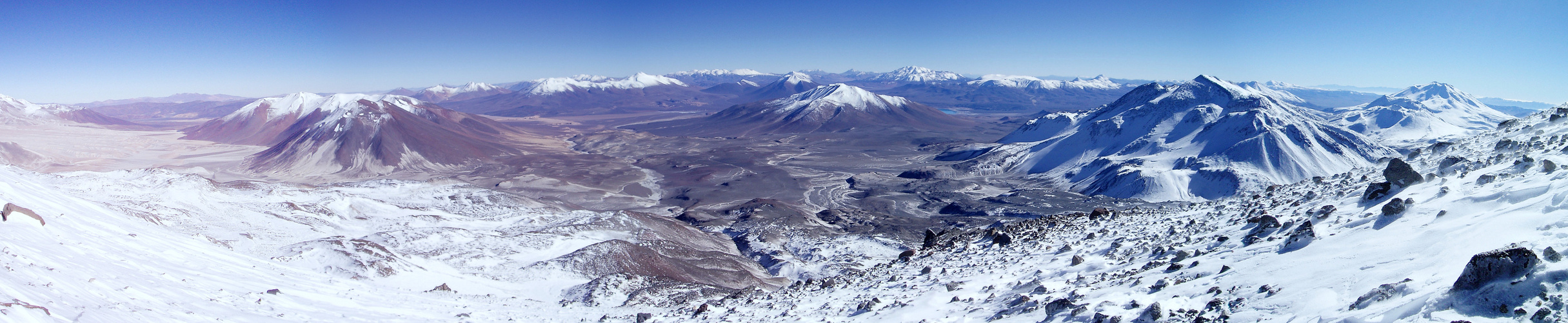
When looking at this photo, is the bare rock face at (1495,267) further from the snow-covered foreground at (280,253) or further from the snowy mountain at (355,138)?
the snowy mountain at (355,138)

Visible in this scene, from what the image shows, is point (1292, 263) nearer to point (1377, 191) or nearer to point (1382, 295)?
point (1382, 295)

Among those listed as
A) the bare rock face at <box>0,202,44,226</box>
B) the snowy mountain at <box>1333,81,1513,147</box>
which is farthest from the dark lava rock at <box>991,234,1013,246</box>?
the snowy mountain at <box>1333,81,1513,147</box>

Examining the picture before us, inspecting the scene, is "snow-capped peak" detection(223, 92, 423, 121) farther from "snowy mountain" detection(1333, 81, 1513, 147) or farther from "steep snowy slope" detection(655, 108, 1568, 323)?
"snowy mountain" detection(1333, 81, 1513, 147)

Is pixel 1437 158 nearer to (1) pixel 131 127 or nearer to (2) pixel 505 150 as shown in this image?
(2) pixel 505 150

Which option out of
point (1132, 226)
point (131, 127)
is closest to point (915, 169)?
point (1132, 226)

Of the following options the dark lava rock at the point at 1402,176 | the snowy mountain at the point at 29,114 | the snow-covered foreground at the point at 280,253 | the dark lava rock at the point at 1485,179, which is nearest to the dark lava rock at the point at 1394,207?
the dark lava rock at the point at 1485,179

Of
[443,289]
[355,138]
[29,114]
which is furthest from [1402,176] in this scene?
[29,114]
